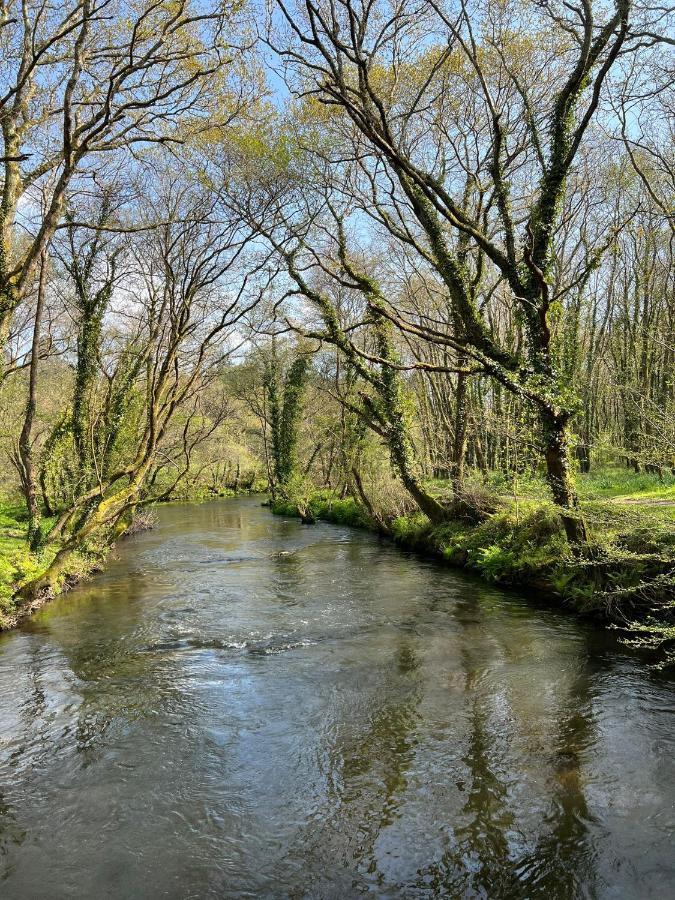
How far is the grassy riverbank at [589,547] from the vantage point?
8.81 metres

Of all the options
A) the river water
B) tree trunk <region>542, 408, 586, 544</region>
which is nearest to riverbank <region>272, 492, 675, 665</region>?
tree trunk <region>542, 408, 586, 544</region>

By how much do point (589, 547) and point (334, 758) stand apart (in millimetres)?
6726

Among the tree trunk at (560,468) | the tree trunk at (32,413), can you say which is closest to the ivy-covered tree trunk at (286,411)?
the tree trunk at (32,413)

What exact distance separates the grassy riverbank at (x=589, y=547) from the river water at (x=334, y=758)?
2.41 feet

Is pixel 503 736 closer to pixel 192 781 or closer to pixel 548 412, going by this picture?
pixel 192 781

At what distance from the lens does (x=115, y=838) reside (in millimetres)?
4898

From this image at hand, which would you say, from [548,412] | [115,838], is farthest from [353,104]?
[115,838]

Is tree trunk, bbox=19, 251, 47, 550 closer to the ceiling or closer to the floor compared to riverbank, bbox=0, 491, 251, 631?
closer to the ceiling

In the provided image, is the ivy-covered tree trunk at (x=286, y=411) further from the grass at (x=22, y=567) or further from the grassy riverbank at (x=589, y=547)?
the grass at (x=22, y=567)

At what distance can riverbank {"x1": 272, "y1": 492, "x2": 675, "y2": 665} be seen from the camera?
8703 millimetres

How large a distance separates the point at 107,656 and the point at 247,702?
10.7ft

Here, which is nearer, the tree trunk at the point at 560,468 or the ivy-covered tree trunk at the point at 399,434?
the tree trunk at the point at 560,468

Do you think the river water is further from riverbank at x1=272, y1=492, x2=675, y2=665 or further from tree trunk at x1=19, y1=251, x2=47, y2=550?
tree trunk at x1=19, y1=251, x2=47, y2=550

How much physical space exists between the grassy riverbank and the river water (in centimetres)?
73
